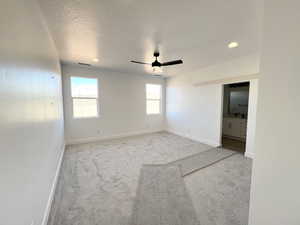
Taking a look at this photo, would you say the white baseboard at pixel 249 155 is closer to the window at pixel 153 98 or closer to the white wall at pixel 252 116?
the white wall at pixel 252 116

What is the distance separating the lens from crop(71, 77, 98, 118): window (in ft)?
14.5

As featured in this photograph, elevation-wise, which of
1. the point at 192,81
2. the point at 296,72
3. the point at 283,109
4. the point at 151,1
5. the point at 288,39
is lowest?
the point at 283,109

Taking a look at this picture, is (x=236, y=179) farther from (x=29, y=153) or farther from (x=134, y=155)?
(x=29, y=153)

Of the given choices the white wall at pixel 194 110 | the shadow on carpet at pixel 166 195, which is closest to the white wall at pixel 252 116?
the white wall at pixel 194 110

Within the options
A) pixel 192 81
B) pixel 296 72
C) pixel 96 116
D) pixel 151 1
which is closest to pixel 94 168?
pixel 96 116

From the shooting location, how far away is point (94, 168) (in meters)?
2.84

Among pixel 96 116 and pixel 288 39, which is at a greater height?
pixel 288 39

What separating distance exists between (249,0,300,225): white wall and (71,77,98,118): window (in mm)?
4758

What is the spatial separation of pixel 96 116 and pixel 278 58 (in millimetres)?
4905

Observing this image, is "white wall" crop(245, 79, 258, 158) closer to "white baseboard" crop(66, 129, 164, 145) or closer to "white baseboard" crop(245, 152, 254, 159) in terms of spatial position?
"white baseboard" crop(245, 152, 254, 159)

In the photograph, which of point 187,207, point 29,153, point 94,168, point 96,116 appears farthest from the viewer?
point 96,116

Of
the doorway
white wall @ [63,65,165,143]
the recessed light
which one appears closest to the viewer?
the recessed light

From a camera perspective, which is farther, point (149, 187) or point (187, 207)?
point (149, 187)

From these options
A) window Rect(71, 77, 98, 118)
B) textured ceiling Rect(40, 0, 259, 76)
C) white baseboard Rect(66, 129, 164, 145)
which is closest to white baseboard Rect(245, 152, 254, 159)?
textured ceiling Rect(40, 0, 259, 76)
